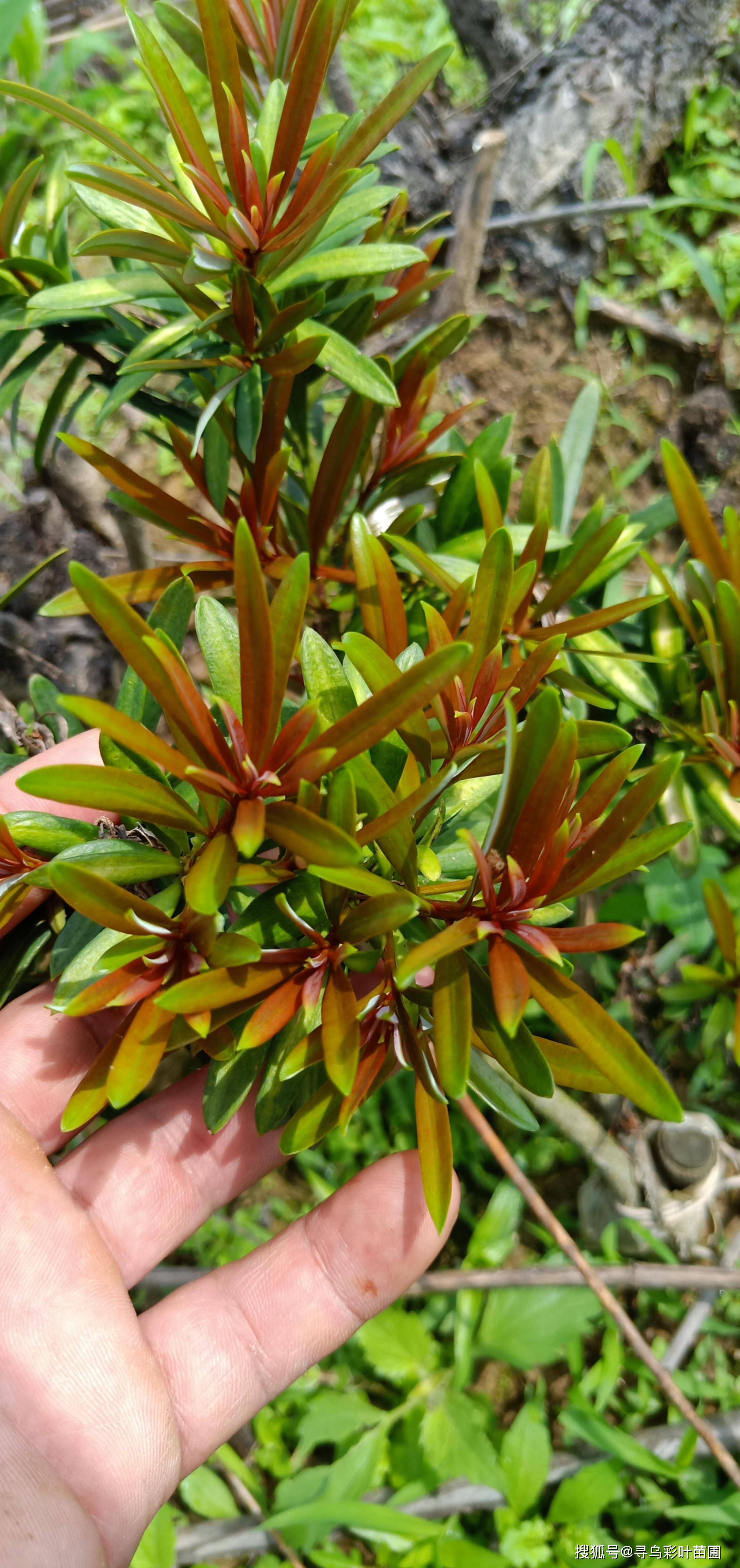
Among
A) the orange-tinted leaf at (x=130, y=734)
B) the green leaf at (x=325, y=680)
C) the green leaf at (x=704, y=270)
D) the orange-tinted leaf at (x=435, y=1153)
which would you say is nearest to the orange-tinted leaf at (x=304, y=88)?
the green leaf at (x=325, y=680)

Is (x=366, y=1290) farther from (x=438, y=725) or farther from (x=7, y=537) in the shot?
(x=7, y=537)

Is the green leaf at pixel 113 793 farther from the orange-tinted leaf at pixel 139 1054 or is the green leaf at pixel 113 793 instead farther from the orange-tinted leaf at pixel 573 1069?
the orange-tinted leaf at pixel 573 1069

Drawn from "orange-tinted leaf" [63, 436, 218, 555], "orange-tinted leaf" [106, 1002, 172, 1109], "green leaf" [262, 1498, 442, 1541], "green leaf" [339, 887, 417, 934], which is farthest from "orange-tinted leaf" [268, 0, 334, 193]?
"green leaf" [262, 1498, 442, 1541]

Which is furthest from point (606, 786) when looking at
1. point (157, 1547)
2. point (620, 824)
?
point (157, 1547)

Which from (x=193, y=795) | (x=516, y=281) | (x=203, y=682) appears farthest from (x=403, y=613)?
(x=516, y=281)

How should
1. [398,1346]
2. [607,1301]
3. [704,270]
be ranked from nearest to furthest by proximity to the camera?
1. [607,1301]
2. [398,1346]
3. [704,270]

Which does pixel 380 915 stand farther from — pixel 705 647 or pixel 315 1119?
pixel 705 647
